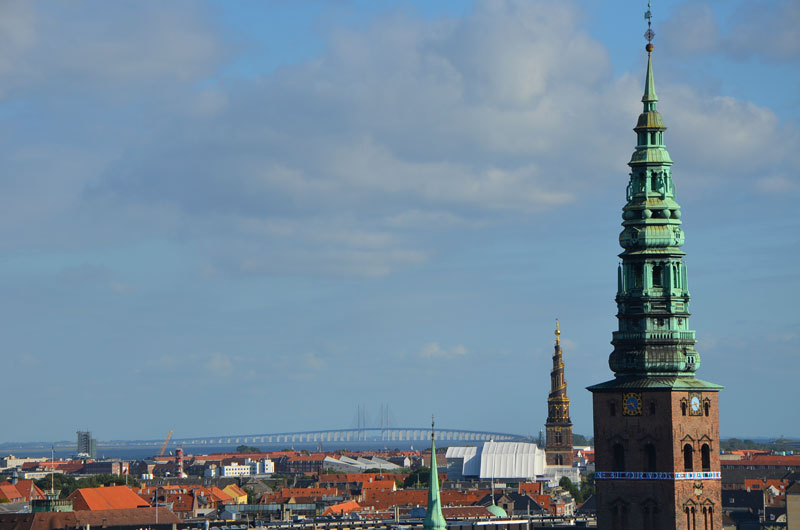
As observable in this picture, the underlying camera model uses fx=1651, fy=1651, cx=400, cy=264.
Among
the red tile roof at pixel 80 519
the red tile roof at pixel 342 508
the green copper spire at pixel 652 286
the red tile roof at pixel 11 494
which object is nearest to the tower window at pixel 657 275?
the green copper spire at pixel 652 286

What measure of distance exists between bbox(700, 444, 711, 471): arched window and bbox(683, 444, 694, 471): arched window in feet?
1.98

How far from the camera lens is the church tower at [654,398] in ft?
225

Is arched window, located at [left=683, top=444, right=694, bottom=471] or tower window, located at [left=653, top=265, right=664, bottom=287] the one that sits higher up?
tower window, located at [left=653, top=265, right=664, bottom=287]

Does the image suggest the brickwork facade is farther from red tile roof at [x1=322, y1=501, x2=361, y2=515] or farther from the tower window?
red tile roof at [x1=322, y1=501, x2=361, y2=515]

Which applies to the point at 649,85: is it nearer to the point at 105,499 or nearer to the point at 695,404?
the point at 695,404

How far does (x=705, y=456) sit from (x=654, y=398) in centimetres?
331

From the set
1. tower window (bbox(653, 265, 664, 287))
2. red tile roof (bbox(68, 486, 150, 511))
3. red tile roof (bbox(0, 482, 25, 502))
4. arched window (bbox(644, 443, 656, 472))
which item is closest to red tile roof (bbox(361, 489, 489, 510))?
red tile roof (bbox(68, 486, 150, 511))

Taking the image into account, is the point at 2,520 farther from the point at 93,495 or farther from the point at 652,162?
the point at 652,162

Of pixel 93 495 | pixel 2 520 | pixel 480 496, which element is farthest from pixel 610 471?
pixel 480 496

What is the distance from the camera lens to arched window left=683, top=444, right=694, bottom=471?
225ft

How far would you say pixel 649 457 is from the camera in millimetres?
69062

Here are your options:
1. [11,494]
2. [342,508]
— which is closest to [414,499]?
[342,508]

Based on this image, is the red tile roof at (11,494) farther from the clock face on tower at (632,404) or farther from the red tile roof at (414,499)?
the clock face on tower at (632,404)

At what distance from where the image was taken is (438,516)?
260 feet
